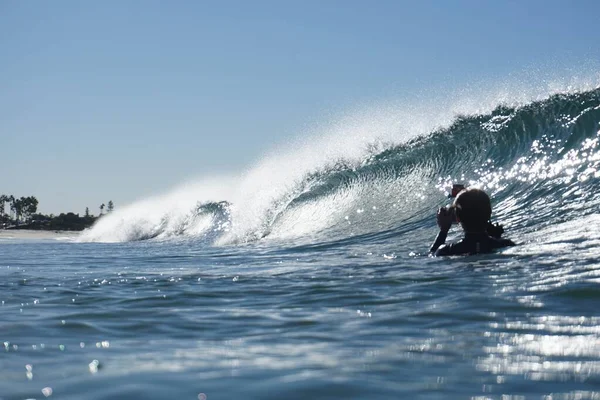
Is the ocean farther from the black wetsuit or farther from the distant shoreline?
the distant shoreline

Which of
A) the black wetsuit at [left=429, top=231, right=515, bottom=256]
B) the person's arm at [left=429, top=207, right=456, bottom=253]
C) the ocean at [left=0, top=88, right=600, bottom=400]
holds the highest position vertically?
the person's arm at [left=429, top=207, right=456, bottom=253]

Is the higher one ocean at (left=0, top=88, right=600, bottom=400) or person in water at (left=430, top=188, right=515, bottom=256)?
person in water at (left=430, top=188, right=515, bottom=256)

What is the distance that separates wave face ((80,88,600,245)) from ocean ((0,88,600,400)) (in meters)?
0.07

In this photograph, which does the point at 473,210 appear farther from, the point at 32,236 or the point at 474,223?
the point at 32,236

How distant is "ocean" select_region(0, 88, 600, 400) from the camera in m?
2.99

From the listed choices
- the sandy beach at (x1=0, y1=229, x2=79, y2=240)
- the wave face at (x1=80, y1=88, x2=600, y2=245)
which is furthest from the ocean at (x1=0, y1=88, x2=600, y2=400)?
the sandy beach at (x1=0, y1=229, x2=79, y2=240)

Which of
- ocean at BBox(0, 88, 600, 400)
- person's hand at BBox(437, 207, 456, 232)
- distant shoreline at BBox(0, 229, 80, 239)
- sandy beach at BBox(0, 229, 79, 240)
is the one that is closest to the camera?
ocean at BBox(0, 88, 600, 400)

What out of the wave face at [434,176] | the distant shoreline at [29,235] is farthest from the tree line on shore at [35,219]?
the wave face at [434,176]

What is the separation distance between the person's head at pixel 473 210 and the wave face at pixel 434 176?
165cm

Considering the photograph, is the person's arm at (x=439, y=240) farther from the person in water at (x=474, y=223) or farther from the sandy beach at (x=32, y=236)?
the sandy beach at (x=32, y=236)

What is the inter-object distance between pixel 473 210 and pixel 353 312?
3.42m

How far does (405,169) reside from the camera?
1664 centimetres

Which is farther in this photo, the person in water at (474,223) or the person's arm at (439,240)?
the person's arm at (439,240)

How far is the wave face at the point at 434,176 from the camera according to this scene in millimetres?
11234
